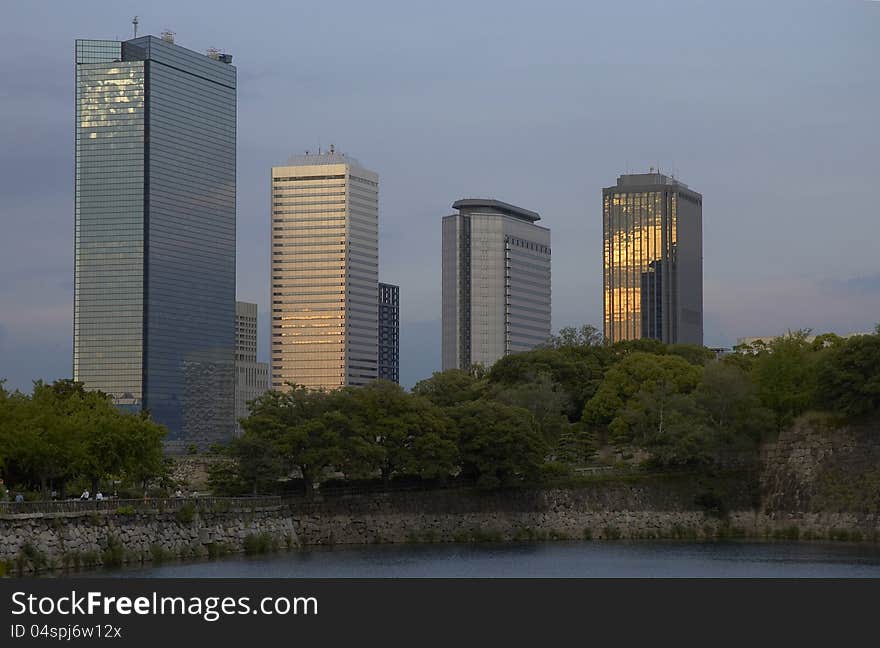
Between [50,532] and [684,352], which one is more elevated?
[684,352]

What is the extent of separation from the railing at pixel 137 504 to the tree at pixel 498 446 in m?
12.0

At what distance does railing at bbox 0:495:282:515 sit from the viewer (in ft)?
189

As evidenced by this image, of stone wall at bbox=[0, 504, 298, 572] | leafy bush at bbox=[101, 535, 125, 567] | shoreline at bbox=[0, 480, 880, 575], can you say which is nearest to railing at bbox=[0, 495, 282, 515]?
shoreline at bbox=[0, 480, 880, 575]

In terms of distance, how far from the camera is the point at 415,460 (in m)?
80.8

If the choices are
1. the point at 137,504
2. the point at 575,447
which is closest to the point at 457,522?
the point at 575,447

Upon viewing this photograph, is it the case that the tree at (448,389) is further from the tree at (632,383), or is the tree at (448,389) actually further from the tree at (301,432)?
the tree at (301,432)

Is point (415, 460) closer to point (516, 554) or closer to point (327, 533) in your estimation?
point (327, 533)

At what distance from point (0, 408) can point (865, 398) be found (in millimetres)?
45790

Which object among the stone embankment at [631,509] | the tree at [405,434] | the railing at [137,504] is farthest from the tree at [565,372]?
the railing at [137,504]

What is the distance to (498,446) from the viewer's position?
81.9m

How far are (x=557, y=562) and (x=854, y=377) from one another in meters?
25.8

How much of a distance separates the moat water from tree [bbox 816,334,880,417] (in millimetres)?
9045

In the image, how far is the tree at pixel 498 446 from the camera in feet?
268
